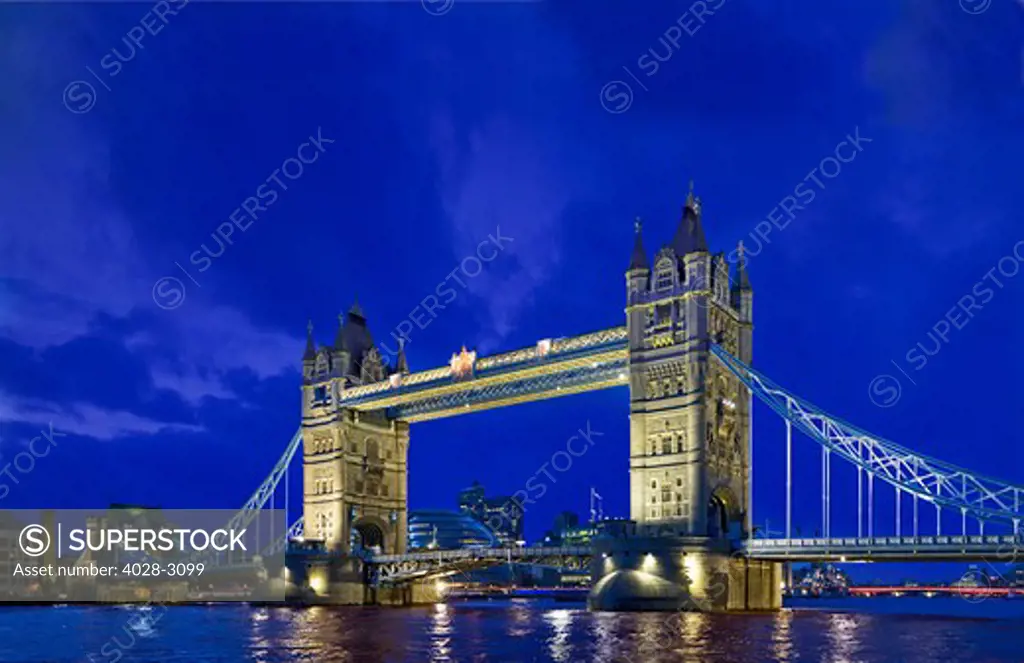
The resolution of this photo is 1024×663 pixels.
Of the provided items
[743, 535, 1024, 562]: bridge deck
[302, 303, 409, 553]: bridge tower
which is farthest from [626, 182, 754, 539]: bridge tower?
[302, 303, 409, 553]: bridge tower

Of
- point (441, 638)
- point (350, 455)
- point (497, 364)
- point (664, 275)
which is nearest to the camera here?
point (441, 638)

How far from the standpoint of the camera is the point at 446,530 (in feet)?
584

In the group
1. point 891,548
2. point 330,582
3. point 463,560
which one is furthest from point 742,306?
point 330,582

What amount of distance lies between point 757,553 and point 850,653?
89.6 ft

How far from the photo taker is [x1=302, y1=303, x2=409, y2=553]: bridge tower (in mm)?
Result: 92688

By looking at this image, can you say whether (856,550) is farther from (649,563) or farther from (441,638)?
(441,638)

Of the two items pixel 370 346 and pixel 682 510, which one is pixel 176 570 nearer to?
pixel 370 346

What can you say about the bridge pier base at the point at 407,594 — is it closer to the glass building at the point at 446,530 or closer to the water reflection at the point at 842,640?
the water reflection at the point at 842,640

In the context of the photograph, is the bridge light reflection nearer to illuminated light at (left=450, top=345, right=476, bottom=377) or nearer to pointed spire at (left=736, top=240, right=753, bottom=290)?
illuminated light at (left=450, top=345, right=476, bottom=377)

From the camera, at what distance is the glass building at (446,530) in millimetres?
175875

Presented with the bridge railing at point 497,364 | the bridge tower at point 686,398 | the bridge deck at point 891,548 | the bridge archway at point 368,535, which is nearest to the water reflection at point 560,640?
the bridge tower at point 686,398

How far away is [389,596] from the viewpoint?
305ft

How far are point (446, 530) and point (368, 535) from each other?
8119 centimetres

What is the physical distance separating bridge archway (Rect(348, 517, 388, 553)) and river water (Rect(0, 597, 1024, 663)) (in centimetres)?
2521
